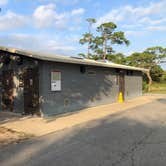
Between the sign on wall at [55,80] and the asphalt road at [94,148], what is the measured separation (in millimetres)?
3445

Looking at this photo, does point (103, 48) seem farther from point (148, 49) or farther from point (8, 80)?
point (8, 80)

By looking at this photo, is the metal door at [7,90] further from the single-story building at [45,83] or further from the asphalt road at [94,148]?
the asphalt road at [94,148]

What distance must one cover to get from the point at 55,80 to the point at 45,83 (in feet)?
2.35

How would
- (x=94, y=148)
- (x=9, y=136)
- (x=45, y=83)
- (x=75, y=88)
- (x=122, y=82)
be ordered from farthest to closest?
(x=122, y=82), (x=75, y=88), (x=45, y=83), (x=9, y=136), (x=94, y=148)

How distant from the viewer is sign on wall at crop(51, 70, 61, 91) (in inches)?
425

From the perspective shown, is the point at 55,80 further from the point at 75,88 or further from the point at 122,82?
the point at 122,82

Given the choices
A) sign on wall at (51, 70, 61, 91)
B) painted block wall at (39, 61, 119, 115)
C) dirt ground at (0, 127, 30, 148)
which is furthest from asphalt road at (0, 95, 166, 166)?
sign on wall at (51, 70, 61, 91)

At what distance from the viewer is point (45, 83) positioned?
10352mm

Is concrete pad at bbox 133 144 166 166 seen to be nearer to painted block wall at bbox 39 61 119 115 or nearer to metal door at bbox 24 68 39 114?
painted block wall at bbox 39 61 119 115

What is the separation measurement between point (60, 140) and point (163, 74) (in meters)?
37.6

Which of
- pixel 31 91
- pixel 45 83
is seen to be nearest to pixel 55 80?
pixel 45 83

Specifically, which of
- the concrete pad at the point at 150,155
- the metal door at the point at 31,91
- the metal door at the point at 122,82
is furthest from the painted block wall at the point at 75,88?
the concrete pad at the point at 150,155

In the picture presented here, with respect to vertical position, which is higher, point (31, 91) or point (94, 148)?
point (31, 91)

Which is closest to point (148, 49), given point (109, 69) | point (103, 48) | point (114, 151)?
point (103, 48)
